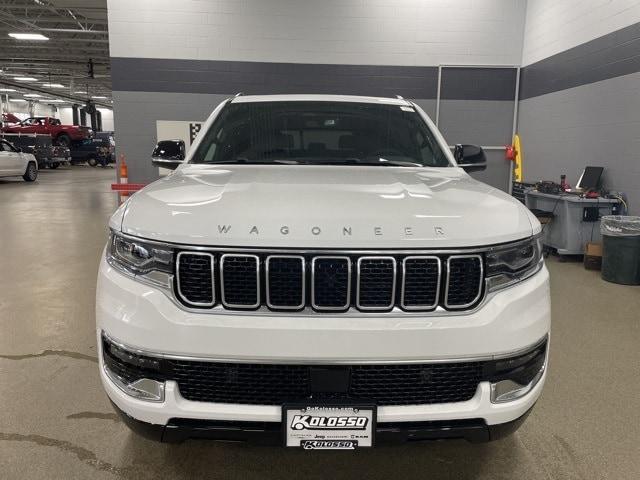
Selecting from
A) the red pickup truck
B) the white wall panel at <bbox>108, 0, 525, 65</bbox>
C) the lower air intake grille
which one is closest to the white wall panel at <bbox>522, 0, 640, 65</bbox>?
the white wall panel at <bbox>108, 0, 525, 65</bbox>

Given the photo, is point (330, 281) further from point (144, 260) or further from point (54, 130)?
point (54, 130)

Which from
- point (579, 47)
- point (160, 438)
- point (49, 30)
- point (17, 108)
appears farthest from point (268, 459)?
point (17, 108)

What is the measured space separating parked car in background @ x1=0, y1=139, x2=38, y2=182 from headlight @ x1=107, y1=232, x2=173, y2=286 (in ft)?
51.4

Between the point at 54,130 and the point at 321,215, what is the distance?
25.9 m

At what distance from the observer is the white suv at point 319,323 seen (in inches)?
62.9

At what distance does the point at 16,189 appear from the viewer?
1418 centimetres

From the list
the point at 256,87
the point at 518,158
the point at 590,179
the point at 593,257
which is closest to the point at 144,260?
the point at 593,257

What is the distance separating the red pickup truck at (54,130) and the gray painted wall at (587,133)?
2223 cm

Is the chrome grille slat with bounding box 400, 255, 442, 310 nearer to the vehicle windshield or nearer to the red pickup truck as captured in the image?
the vehicle windshield

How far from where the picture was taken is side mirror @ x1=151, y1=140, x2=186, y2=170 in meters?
3.04

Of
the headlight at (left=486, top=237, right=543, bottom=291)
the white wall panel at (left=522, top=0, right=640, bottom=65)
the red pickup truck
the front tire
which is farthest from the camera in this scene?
the red pickup truck

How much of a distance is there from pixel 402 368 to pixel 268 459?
95 cm

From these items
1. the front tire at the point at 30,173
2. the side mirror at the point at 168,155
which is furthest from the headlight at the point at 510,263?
the front tire at the point at 30,173

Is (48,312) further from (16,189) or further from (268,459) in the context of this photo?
(16,189)
